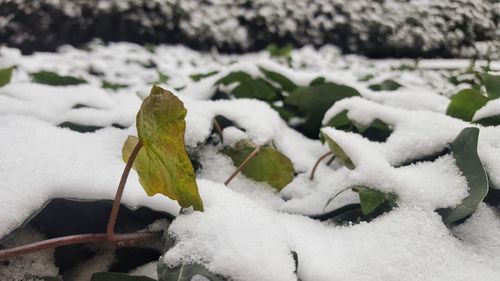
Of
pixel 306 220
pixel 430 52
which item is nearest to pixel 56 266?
pixel 306 220

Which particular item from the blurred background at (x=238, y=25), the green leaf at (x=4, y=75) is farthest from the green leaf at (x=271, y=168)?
the blurred background at (x=238, y=25)

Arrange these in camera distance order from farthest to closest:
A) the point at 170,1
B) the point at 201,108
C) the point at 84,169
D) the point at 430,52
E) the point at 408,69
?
the point at 170,1 < the point at 430,52 < the point at 408,69 < the point at 201,108 < the point at 84,169

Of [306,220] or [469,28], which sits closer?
[306,220]

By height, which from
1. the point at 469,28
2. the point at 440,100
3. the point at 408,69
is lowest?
the point at 408,69

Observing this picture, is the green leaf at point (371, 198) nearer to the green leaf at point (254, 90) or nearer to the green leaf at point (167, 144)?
the green leaf at point (167, 144)

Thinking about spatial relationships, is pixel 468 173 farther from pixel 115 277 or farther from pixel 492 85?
pixel 115 277

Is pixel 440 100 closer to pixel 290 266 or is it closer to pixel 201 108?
pixel 201 108
